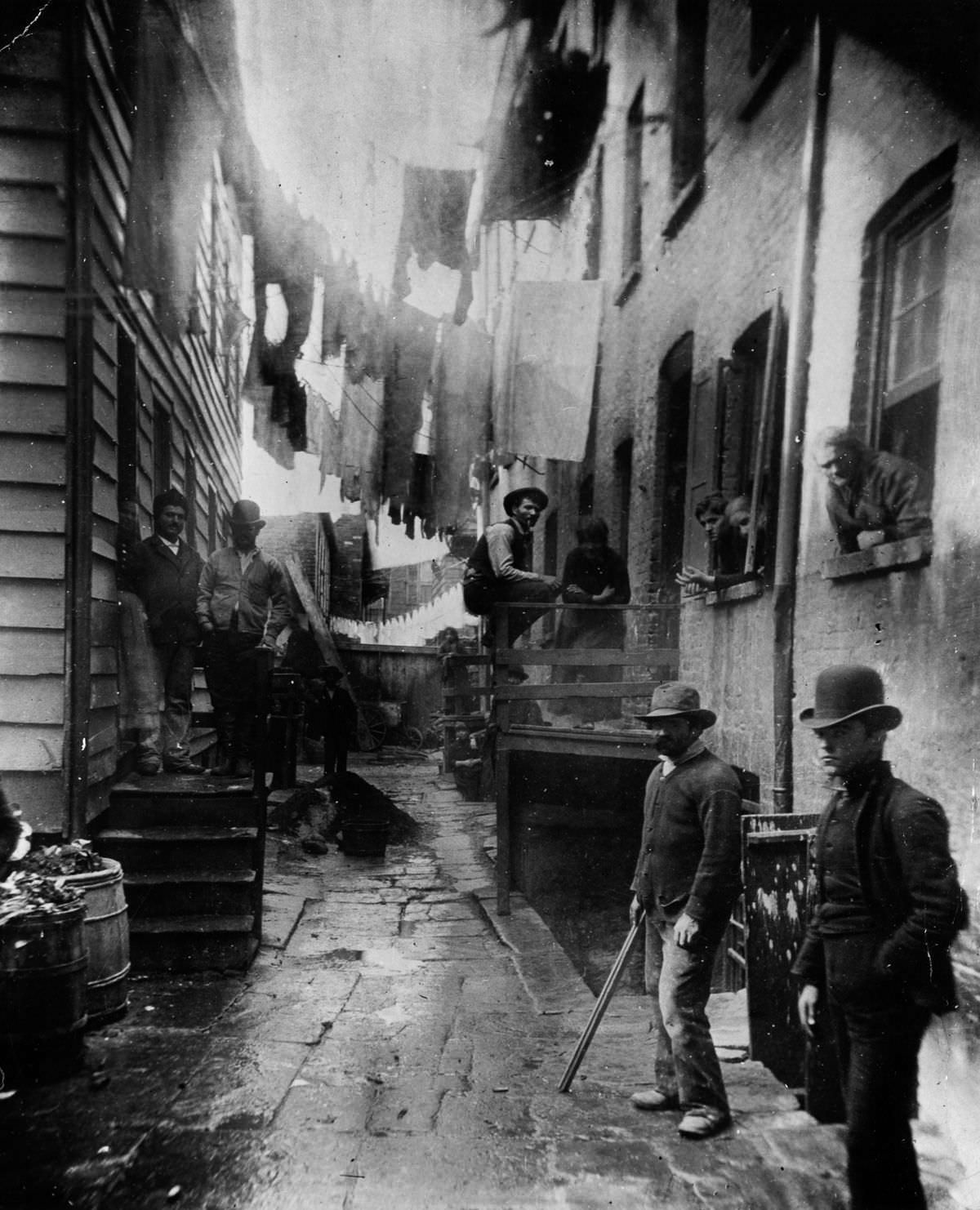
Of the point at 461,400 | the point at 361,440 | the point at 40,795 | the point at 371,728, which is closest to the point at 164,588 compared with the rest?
the point at 40,795

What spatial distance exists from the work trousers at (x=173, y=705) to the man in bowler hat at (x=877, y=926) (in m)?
5.34

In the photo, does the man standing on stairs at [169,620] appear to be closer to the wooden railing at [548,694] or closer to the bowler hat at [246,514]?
the bowler hat at [246,514]

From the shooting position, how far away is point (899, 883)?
2.91 metres

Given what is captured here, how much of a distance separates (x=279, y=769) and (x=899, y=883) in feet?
30.2

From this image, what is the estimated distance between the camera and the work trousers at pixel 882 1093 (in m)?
2.80

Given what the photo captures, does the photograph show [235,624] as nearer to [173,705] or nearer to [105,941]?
[173,705]

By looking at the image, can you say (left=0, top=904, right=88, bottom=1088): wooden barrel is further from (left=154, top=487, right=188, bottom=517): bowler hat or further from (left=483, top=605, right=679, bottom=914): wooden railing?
(left=483, top=605, right=679, bottom=914): wooden railing

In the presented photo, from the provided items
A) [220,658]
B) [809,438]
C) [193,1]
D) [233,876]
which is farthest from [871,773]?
[193,1]

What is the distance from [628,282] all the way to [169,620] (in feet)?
20.0

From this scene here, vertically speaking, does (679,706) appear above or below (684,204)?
below

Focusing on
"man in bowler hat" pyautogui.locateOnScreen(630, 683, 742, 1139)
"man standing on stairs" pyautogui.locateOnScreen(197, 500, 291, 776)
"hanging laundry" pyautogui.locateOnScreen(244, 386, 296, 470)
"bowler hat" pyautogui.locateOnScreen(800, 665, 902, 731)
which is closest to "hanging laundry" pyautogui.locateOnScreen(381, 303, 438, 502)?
"hanging laundry" pyautogui.locateOnScreen(244, 386, 296, 470)

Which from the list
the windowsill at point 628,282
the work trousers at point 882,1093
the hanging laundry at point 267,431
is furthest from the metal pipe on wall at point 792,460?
the hanging laundry at point 267,431

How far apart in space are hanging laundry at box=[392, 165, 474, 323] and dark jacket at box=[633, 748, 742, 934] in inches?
243

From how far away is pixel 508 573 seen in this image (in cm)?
820
